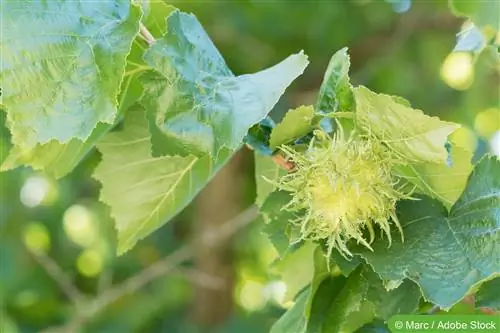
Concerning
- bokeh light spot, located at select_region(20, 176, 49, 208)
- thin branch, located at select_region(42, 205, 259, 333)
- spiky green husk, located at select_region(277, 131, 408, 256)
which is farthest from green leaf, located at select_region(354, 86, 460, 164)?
bokeh light spot, located at select_region(20, 176, 49, 208)

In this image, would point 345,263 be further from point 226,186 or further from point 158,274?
point 226,186

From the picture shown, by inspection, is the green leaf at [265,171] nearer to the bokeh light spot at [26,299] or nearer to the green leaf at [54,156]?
the green leaf at [54,156]

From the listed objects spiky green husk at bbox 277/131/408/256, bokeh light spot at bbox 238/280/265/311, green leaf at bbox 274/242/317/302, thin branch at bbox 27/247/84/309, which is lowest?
bokeh light spot at bbox 238/280/265/311

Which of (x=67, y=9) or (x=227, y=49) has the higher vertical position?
(x=67, y=9)

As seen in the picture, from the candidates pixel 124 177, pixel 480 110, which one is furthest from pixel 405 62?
pixel 124 177

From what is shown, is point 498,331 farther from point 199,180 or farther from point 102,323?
point 102,323

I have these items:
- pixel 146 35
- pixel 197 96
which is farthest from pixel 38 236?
pixel 197 96

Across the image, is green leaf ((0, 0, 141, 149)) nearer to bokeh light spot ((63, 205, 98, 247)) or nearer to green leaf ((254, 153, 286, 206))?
green leaf ((254, 153, 286, 206))
